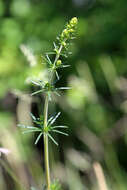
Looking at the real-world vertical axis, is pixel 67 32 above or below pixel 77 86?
below

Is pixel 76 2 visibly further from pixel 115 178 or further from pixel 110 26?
pixel 115 178

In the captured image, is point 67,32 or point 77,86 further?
point 77,86

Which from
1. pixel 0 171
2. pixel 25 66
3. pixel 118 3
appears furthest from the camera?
pixel 118 3

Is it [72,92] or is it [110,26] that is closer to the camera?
[72,92]

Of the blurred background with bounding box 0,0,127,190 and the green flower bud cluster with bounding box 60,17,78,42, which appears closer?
the green flower bud cluster with bounding box 60,17,78,42

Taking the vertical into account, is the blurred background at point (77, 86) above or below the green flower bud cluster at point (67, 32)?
above

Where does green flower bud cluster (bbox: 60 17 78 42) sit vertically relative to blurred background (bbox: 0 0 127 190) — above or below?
below

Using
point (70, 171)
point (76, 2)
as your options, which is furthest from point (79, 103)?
point (76, 2)

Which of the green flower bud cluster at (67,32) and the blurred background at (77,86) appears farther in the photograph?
the blurred background at (77,86)
